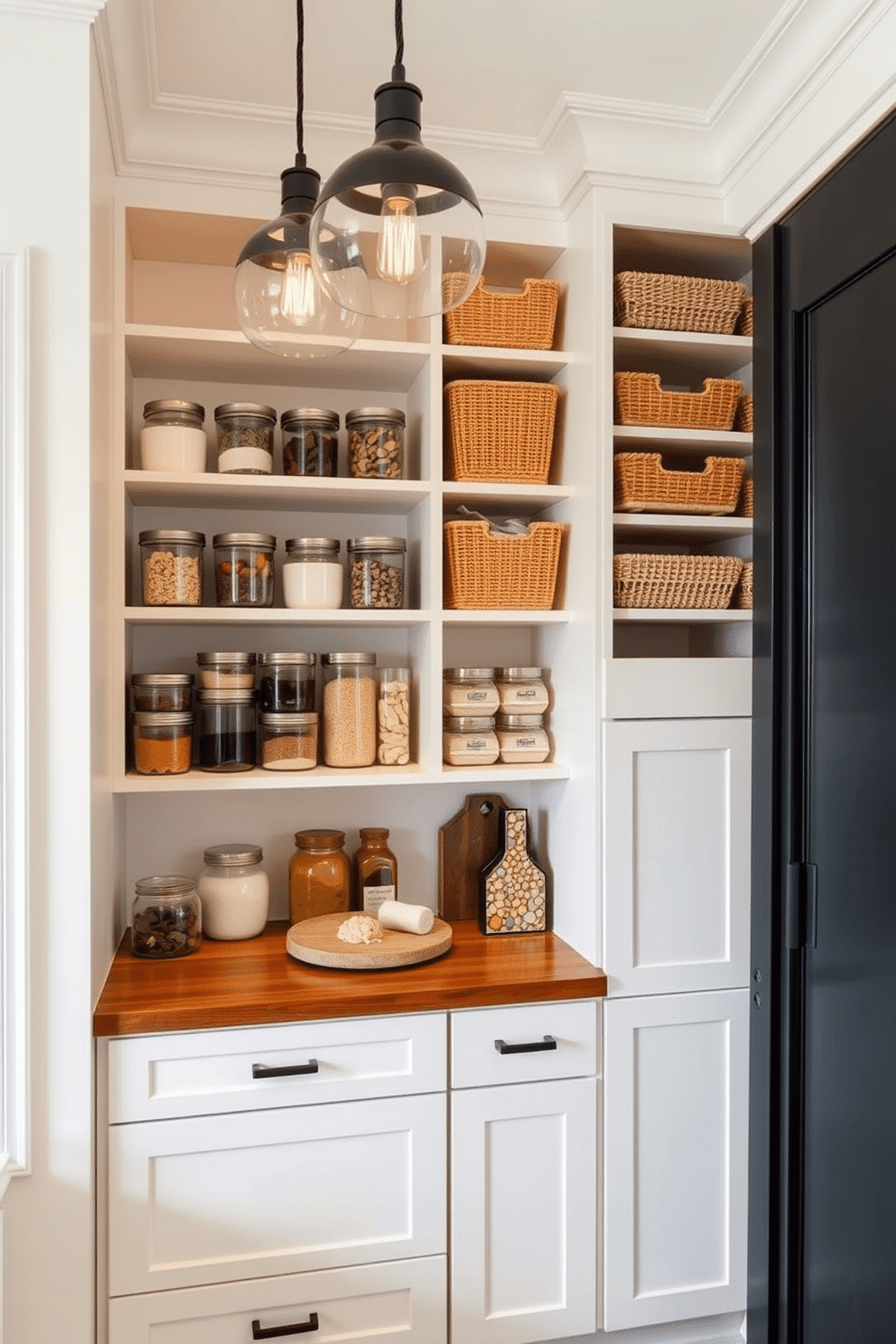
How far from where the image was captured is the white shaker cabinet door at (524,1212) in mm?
1986

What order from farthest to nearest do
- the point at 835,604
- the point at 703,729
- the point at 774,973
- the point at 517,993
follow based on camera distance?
the point at 703,729
the point at 517,993
the point at 774,973
the point at 835,604

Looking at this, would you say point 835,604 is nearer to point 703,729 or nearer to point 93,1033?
point 703,729

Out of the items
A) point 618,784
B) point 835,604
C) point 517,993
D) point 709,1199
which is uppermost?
point 835,604

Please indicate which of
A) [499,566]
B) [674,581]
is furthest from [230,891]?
[674,581]

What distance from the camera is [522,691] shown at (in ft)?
7.72

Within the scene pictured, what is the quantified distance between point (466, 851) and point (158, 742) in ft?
2.57

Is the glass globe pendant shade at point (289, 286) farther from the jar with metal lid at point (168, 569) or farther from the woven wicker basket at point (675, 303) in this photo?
the woven wicker basket at point (675, 303)

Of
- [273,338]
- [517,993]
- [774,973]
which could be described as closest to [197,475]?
[273,338]

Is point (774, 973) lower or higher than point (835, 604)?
lower

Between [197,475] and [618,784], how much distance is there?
3.56 ft

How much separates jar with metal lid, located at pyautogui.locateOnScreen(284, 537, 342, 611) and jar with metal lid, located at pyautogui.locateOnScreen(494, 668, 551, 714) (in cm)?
44

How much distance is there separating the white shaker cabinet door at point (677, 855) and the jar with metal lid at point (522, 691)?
29cm

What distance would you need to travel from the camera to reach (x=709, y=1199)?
2129 millimetres

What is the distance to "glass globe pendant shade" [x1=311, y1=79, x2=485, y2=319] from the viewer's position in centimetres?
104
